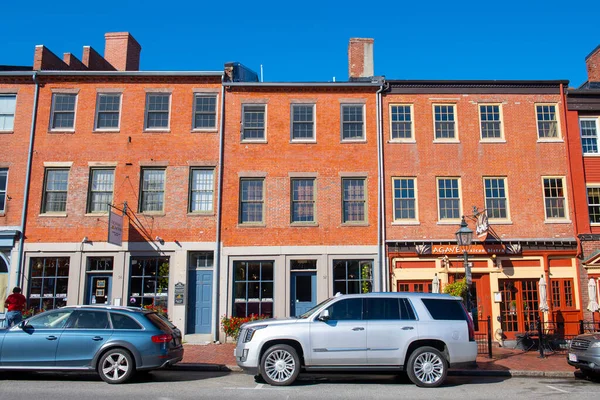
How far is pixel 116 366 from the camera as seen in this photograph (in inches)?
422

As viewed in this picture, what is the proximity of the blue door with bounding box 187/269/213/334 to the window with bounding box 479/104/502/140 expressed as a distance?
1178cm

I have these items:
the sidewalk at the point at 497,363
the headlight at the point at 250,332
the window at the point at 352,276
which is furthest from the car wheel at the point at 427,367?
the window at the point at 352,276

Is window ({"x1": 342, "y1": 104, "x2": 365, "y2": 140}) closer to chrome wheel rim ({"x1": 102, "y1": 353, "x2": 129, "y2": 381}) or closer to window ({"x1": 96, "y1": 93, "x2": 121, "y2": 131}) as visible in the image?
window ({"x1": 96, "y1": 93, "x2": 121, "y2": 131})

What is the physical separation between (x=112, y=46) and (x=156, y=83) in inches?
224

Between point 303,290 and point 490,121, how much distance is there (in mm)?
9716

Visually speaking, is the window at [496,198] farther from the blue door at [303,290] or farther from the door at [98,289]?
the door at [98,289]

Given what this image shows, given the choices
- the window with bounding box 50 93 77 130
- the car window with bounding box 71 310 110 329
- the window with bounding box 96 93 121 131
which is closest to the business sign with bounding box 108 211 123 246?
the window with bounding box 96 93 121 131

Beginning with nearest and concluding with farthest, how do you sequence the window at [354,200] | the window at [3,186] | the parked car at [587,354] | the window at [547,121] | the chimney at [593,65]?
the parked car at [587,354] < the window at [3,186] < the window at [354,200] < the window at [547,121] < the chimney at [593,65]

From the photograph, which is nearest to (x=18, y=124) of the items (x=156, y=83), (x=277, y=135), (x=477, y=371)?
(x=156, y=83)

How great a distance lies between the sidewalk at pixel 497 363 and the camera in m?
12.8

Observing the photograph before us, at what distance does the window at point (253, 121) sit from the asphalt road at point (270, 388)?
997cm

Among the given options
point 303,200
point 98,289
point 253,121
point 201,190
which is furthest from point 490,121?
point 98,289

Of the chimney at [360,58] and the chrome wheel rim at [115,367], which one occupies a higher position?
the chimney at [360,58]

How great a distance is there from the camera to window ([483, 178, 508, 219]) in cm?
1927
